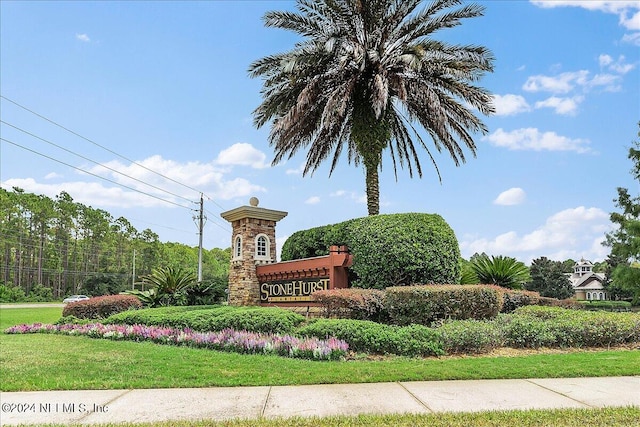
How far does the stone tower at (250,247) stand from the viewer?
55.6 feet

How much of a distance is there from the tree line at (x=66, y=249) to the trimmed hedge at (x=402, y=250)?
43.9m

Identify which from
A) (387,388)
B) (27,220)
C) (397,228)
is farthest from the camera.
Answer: (27,220)

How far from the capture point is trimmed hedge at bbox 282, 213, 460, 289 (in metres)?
12.9

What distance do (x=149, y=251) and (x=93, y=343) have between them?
71.2 meters

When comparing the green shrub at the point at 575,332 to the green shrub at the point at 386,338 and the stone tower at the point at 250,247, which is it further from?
the stone tower at the point at 250,247

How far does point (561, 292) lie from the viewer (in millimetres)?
43531

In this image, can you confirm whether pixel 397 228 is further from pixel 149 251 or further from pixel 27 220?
pixel 149 251

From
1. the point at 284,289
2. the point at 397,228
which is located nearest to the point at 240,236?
the point at 284,289

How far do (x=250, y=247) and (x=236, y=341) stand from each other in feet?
24.5

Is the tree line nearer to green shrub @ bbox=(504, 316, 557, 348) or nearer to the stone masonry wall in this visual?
the stone masonry wall

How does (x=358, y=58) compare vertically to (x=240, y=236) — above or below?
above

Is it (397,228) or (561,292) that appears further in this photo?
(561,292)

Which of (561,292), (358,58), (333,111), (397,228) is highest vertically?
(358,58)

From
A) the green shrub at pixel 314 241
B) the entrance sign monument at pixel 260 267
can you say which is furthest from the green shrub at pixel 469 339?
the entrance sign monument at pixel 260 267
